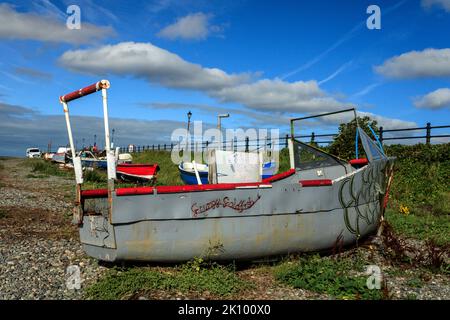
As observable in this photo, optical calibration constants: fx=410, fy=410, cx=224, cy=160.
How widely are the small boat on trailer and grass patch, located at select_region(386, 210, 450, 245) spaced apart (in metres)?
2.99

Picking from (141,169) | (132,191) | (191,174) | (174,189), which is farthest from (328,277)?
(141,169)

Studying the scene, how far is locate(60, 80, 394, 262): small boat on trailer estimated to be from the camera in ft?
19.0

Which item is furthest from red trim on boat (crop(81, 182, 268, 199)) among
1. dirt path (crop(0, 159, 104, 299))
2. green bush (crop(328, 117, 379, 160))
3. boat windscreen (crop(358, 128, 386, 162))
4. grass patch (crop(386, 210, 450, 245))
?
green bush (crop(328, 117, 379, 160))

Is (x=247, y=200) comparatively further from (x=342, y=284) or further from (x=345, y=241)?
(x=345, y=241)

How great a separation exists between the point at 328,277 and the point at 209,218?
188 cm

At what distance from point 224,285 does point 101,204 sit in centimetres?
237

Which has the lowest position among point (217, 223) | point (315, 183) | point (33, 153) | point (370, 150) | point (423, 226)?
point (423, 226)

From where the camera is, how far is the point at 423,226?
33.2ft

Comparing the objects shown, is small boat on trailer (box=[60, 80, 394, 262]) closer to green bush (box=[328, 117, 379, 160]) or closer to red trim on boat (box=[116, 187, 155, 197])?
red trim on boat (box=[116, 187, 155, 197])

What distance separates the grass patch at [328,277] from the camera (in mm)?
5402

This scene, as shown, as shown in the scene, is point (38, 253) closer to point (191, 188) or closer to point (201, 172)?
point (191, 188)

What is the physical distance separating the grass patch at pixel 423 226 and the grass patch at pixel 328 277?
3163 mm

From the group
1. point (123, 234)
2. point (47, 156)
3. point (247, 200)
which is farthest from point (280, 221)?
point (47, 156)

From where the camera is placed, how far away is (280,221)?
637cm
